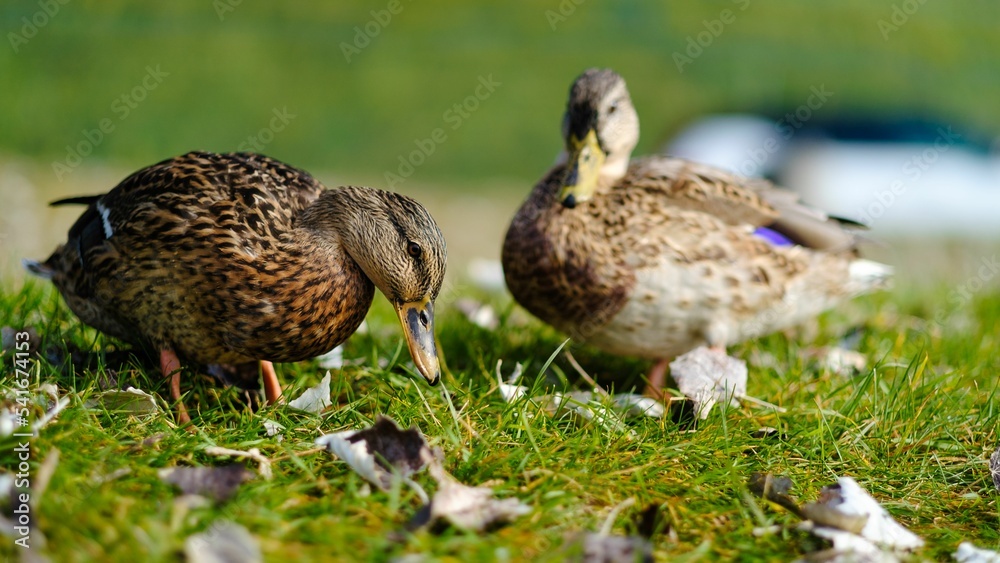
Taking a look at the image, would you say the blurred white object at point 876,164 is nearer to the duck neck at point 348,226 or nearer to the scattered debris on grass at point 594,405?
the scattered debris on grass at point 594,405

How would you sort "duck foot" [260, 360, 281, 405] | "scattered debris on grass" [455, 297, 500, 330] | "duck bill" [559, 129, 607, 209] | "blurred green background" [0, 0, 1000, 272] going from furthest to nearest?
"blurred green background" [0, 0, 1000, 272] < "scattered debris on grass" [455, 297, 500, 330] < "duck bill" [559, 129, 607, 209] < "duck foot" [260, 360, 281, 405]

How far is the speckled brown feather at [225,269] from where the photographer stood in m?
2.99

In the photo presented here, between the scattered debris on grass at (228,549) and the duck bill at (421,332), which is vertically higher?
the duck bill at (421,332)

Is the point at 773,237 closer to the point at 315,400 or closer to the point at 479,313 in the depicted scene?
the point at 479,313

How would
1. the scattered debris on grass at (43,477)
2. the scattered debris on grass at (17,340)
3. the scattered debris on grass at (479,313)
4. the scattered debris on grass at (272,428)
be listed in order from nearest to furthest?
1. the scattered debris on grass at (43,477)
2. the scattered debris on grass at (272,428)
3. the scattered debris on grass at (17,340)
4. the scattered debris on grass at (479,313)

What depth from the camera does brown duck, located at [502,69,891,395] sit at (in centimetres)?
380

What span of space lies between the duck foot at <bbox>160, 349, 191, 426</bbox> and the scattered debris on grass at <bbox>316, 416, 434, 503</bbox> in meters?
0.56

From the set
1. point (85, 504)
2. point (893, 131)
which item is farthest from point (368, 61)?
point (85, 504)

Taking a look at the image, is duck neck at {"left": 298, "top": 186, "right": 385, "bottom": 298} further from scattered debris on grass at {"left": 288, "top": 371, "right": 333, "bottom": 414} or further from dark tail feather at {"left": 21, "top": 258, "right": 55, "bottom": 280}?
dark tail feather at {"left": 21, "top": 258, "right": 55, "bottom": 280}

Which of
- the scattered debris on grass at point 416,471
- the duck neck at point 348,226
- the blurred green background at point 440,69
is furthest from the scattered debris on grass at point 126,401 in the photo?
the blurred green background at point 440,69

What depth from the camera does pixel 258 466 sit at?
2.54m

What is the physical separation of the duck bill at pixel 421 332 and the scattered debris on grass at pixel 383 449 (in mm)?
432

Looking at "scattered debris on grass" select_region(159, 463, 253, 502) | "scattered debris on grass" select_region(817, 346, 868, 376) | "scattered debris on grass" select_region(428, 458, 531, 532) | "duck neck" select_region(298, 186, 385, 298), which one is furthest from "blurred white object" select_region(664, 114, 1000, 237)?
"scattered debris on grass" select_region(159, 463, 253, 502)

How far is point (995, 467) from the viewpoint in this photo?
2.87 meters
